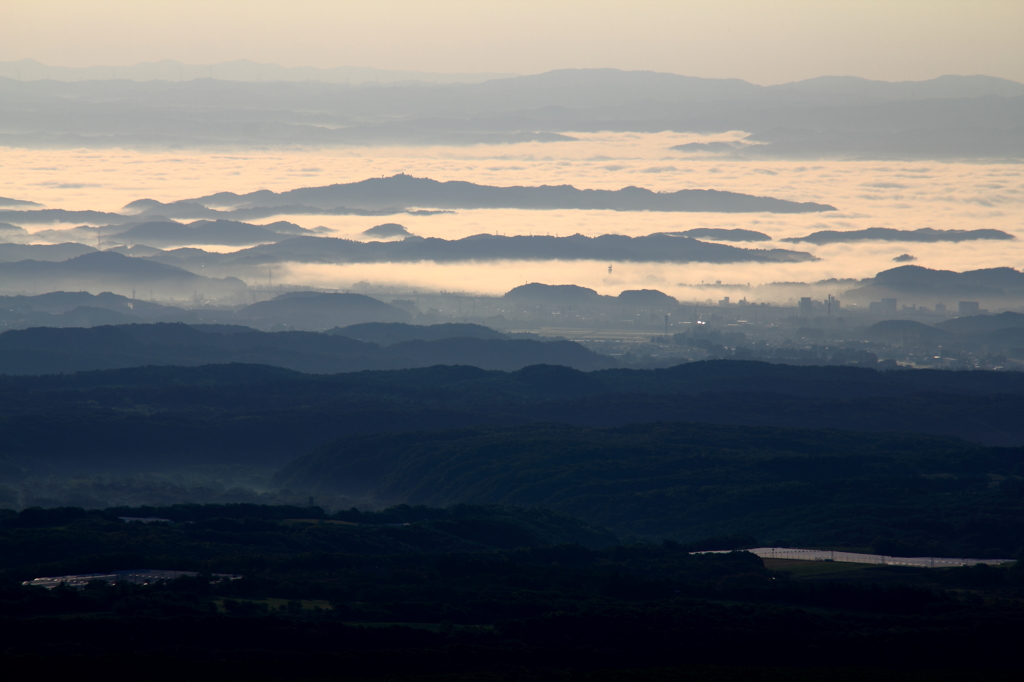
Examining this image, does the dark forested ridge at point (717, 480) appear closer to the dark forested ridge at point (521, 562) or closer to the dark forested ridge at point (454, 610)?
the dark forested ridge at point (521, 562)

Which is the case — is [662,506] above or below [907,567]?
below

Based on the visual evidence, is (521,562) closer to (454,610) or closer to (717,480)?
(454,610)

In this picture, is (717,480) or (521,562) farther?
(717,480)

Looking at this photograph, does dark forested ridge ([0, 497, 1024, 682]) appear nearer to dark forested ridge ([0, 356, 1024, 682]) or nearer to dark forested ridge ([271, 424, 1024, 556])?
dark forested ridge ([0, 356, 1024, 682])

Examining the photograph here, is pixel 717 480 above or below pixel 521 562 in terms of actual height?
below

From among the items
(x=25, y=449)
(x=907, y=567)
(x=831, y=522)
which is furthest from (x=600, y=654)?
(x=25, y=449)

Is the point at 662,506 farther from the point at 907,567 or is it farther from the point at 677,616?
the point at 677,616

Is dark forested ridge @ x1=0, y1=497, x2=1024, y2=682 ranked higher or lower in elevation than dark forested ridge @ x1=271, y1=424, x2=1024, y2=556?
higher

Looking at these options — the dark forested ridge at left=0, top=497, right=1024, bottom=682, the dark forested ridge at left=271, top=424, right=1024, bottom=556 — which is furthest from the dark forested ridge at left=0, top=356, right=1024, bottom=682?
the dark forested ridge at left=271, top=424, right=1024, bottom=556

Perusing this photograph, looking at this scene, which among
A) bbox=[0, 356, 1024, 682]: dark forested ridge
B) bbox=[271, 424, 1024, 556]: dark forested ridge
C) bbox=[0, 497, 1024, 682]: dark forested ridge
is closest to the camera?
bbox=[0, 497, 1024, 682]: dark forested ridge

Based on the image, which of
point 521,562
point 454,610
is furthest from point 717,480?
point 454,610

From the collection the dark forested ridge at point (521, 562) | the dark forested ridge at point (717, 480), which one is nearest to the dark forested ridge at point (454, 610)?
the dark forested ridge at point (521, 562)
